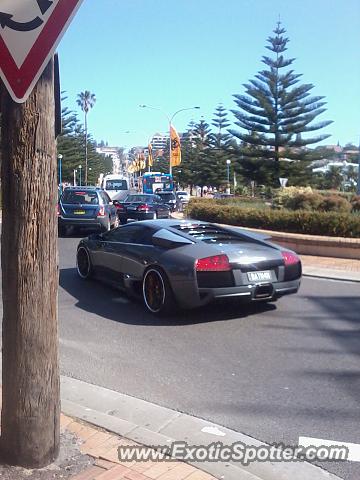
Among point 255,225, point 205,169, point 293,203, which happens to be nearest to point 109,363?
point 255,225

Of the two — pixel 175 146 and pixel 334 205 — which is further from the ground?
pixel 175 146

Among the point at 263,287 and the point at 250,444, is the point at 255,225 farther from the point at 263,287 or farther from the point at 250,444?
the point at 250,444

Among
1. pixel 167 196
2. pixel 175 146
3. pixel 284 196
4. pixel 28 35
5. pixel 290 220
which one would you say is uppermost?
pixel 175 146

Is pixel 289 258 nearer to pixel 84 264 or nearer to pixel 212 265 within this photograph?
pixel 212 265

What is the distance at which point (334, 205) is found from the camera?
674 inches

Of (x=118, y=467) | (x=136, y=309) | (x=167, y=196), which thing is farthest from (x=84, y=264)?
(x=167, y=196)

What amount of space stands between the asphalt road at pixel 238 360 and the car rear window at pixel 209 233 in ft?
3.11

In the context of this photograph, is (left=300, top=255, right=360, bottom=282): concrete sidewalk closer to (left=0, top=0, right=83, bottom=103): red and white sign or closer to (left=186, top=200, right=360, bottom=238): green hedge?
(left=186, top=200, right=360, bottom=238): green hedge

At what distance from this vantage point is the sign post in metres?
2.95

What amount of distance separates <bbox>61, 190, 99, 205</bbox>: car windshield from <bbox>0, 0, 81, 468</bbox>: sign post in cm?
1529

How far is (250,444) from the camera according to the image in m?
3.94

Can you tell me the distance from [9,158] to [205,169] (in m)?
68.5

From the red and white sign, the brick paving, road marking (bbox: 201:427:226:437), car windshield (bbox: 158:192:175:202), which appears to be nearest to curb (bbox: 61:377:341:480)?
road marking (bbox: 201:427:226:437)

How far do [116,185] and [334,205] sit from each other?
35920 millimetres
